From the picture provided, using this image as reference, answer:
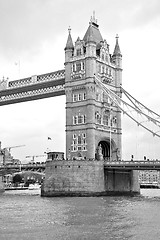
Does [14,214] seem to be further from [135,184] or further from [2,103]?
[2,103]

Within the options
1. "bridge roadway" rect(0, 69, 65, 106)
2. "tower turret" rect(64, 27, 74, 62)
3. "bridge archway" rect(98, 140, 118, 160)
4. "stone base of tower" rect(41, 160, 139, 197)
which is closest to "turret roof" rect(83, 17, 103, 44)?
"tower turret" rect(64, 27, 74, 62)

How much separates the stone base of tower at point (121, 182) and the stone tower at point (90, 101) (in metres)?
4.28

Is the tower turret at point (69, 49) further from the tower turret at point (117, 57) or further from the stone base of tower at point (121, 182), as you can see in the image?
the stone base of tower at point (121, 182)

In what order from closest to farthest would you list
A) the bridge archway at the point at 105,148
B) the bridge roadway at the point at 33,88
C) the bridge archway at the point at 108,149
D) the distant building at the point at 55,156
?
1. the distant building at the point at 55,156
2. the bridge archway at the point at 108,149
3. the bridge archway at the point at 105,148
4. the bridge roadway at the point at 33,88

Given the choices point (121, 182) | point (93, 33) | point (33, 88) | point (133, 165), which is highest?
point (93, 33)

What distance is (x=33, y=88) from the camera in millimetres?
92438

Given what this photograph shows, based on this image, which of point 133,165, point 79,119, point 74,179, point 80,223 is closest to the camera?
point 80,223

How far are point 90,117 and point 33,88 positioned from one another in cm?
1725

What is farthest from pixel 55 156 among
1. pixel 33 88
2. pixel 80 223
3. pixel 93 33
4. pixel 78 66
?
pixel 80 223

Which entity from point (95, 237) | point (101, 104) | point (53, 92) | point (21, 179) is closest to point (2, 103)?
point (53, 92)

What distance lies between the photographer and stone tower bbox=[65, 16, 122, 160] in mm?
81062

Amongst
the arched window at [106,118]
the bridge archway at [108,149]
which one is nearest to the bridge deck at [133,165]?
the bridge archway at [108,149]

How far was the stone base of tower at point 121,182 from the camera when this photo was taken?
7775 centimetres

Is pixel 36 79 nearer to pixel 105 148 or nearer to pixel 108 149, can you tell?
pixel 105 148
